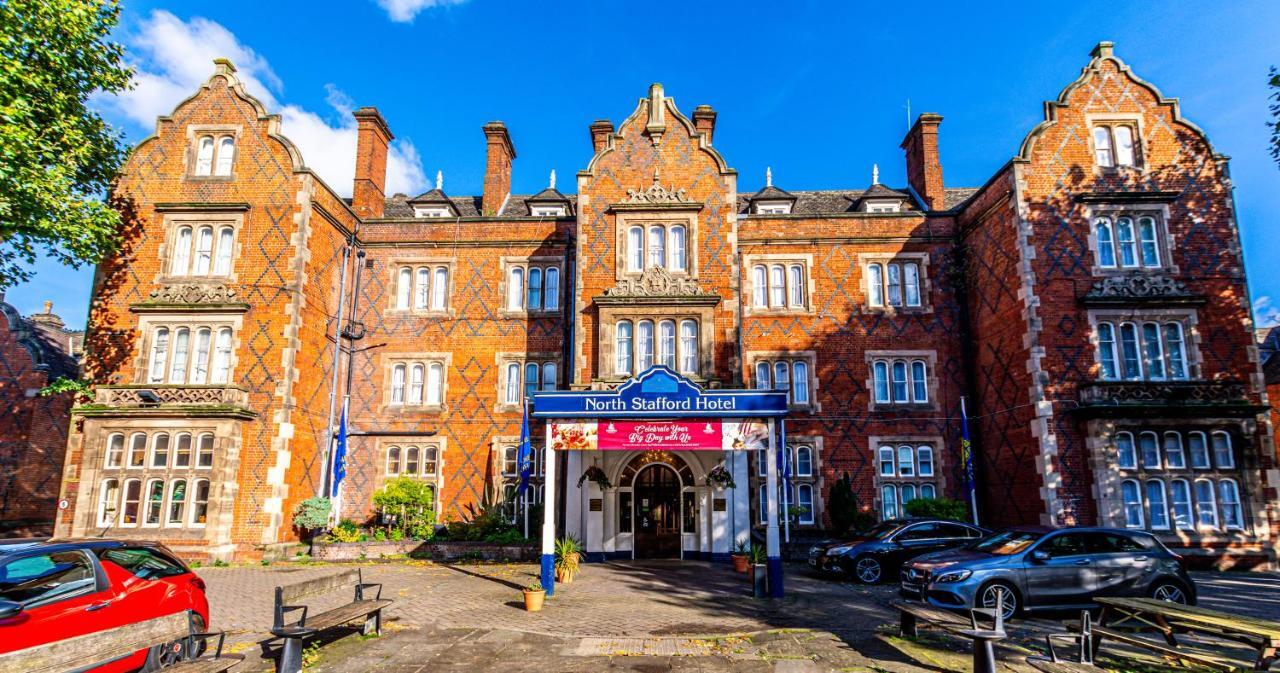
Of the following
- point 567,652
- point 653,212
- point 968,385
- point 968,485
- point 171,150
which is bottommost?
point 567,652

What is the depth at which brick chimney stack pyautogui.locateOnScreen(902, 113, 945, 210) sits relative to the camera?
27.5 metres

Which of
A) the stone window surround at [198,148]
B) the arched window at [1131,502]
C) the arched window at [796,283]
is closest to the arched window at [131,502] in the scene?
the stone window surround at [198,148]

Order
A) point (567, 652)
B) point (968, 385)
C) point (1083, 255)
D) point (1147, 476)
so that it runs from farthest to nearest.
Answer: point (968, 385) → point (1083, 255) → point (1147, 476) → point (567, 652)

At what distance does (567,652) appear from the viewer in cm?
996

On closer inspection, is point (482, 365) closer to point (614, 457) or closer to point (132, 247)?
point (614, 457)

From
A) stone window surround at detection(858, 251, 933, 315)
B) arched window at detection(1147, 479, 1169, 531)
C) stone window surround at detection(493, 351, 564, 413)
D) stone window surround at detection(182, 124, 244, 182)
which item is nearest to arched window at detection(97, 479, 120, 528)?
stone window surround at detection(182, 124, 244, 182)

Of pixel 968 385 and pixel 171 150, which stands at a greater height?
pixel 171 150

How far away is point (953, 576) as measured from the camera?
38.8 feet

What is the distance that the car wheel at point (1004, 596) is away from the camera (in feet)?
38.3

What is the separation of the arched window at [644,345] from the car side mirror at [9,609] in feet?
52.1

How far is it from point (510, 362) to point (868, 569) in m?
13.7

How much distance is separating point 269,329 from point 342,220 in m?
5.32

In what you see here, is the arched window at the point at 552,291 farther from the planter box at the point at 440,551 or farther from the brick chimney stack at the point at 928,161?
the brick chimney stack at the point at 928,161

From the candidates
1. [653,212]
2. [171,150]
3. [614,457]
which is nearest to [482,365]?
[614,457]
